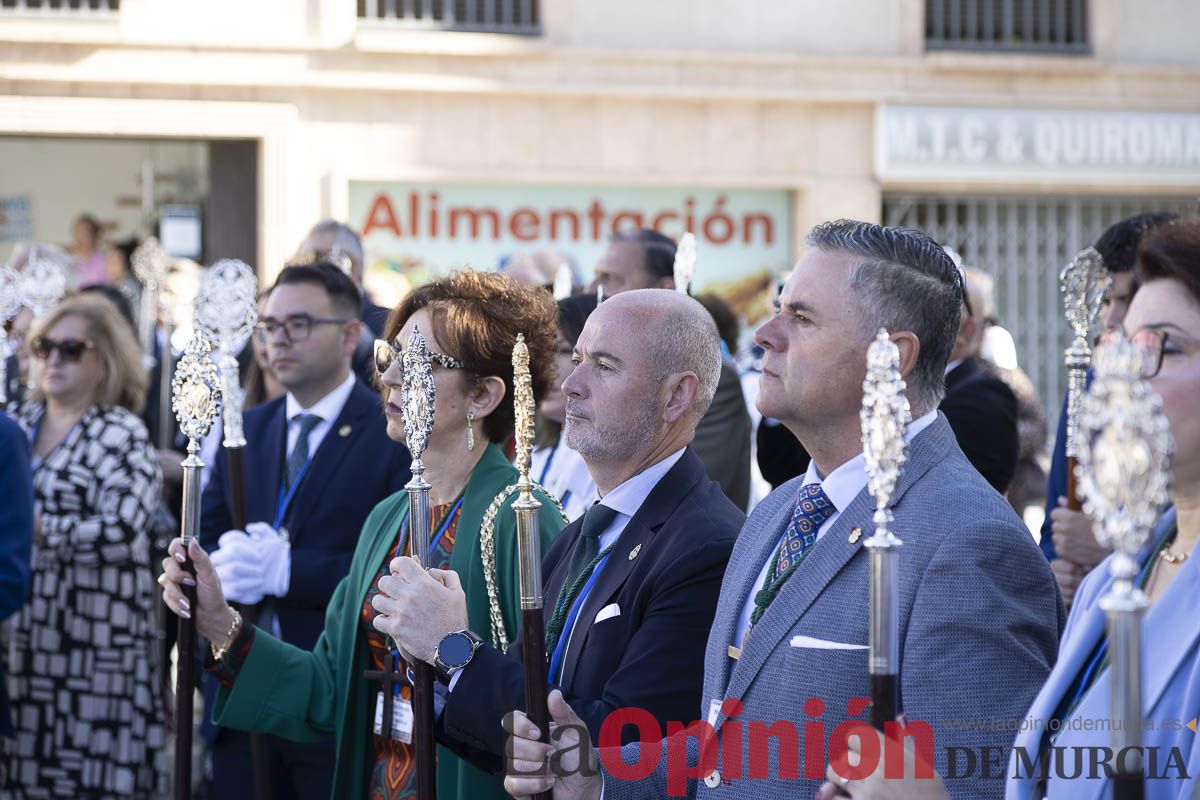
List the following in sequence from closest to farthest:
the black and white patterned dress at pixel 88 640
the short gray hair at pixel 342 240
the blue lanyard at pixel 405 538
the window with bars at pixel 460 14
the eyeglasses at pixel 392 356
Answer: the blue lanyard at pixel 405 538
the eyeglasses at pixel 392 356
the black and white patterned dress at pixel 88 640
the short gray hair at pixel 342 240
the window with bars at pixel 460 14

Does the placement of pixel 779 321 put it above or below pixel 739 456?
above

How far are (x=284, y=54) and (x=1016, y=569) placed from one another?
431 inches

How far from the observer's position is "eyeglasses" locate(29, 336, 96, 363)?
6.30 m

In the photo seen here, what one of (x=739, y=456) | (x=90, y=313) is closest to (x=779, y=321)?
(x=739, y=456)

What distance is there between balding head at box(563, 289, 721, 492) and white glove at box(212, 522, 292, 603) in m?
1.63

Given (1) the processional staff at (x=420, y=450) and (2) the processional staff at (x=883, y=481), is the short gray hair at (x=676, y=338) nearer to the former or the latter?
(1) the processional staff at (x=420, y=450)

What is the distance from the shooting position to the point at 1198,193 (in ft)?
47.5

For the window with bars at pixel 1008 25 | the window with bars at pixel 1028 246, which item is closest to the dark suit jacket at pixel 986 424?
the window with bars at pixel 1028 246

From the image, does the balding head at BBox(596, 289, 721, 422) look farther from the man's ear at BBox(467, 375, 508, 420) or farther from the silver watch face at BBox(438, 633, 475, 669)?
the silver watch face at BBox(438, 633, 475, 669)

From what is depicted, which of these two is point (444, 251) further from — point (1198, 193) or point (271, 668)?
point (271, 668)

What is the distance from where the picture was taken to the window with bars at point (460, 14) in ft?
43.0

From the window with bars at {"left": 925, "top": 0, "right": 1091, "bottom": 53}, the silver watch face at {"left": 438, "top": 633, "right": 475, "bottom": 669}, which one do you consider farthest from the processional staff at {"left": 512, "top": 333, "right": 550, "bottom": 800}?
the window with bars at {"left": 925, "top": 0, "right": 1091, "bottom": 53}

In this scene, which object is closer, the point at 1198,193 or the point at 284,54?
the point at 284,54

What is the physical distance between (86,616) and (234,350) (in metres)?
1.58
